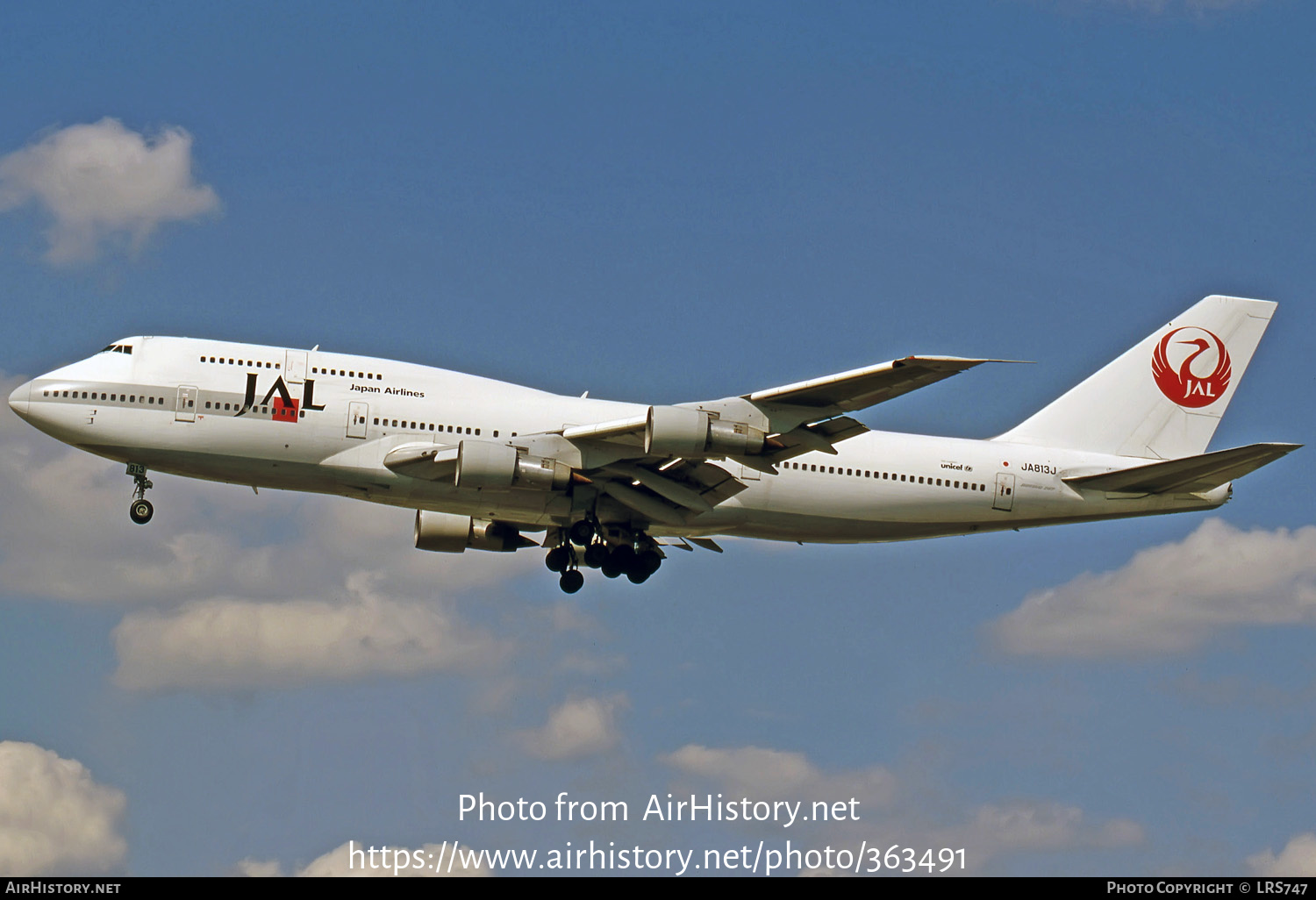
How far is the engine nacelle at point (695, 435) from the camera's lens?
3544 cm

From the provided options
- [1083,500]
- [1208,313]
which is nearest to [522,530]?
[1083,500]

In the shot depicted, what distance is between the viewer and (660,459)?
3866cm

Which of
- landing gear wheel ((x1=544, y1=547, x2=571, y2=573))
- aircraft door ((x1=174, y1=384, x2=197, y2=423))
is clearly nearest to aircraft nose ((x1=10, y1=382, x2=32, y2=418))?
aircraft door ((x1=174, y1=384, x2=197, y2=423))

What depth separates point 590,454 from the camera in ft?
125

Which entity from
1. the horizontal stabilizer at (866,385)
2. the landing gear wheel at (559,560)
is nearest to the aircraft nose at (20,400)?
the landing gear wheel at (559,560)

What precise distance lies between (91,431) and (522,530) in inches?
510

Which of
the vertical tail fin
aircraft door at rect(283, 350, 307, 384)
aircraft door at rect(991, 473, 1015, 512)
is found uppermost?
the vertical tail fin

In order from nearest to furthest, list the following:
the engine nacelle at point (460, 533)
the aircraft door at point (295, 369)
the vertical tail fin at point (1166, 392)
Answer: the aircraft door at point (295, 369) → the engine nacelle at point (460, 533) → the vertical tail fin at point (1166, 392)

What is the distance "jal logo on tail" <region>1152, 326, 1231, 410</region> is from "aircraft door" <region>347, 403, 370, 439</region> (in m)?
24.1

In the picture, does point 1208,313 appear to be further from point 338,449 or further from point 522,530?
point 338,449

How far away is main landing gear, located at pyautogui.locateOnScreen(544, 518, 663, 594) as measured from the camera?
135 ft

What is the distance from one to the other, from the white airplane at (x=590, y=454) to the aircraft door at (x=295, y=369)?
4 cm

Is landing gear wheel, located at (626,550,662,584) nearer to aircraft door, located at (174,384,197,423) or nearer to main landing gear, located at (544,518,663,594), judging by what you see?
main landing gear, located at (544,518,663,594)

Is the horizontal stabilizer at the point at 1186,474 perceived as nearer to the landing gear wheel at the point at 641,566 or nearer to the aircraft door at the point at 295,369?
the landing gear wheel at the point at 641,566
